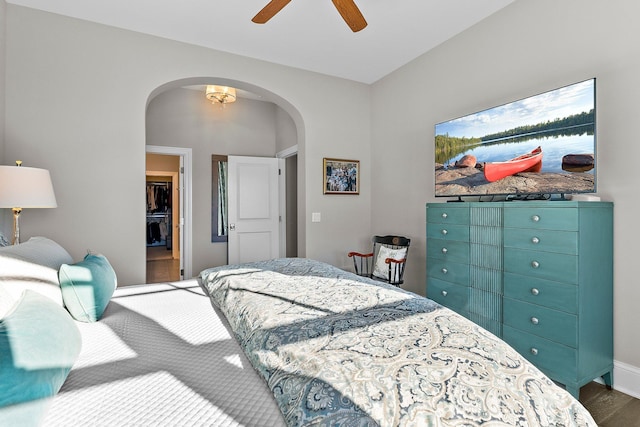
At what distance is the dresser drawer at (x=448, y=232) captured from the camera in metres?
2.54

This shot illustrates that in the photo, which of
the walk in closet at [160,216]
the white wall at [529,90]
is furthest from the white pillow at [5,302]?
the walk in closet at [160,216]

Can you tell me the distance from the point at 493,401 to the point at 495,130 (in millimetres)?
2309

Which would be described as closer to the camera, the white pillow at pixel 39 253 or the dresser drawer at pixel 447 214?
the white pillow at pixel 39 253

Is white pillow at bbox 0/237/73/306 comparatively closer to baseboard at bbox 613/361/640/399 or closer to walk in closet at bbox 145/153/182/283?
baseboard at bbox 613/361/640/399

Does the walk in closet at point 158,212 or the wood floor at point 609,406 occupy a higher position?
the walk in closet at point 158,212

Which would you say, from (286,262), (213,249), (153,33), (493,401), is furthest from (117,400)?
(213,249)

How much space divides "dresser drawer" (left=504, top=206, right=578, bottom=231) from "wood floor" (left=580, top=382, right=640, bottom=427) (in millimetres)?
1083

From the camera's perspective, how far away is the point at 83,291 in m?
1.38

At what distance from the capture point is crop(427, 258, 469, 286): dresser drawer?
8.32 ft

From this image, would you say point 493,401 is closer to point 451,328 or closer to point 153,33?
point 451,328

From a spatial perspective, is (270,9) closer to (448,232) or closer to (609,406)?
(448,232)

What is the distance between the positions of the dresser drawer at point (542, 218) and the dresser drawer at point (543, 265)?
0.55 feet

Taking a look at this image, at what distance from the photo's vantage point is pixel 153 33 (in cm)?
312

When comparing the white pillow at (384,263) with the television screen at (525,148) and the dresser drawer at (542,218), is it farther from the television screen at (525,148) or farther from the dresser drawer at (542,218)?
the dresser drawer at (542,218)
